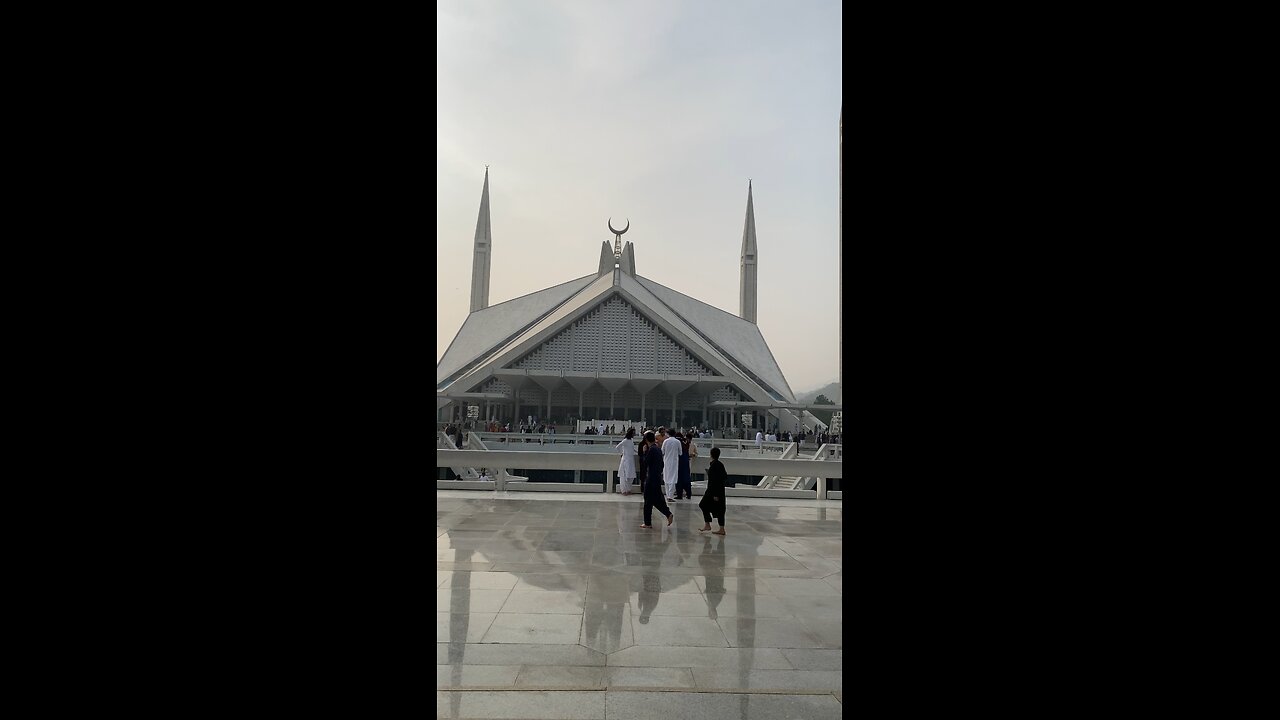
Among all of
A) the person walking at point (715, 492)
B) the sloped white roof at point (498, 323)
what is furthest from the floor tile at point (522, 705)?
the sloped white roof at point (498, 323)

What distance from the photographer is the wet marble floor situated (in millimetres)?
2352

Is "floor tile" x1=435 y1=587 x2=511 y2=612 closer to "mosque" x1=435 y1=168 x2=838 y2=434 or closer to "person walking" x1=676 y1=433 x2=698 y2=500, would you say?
"person walking" x1=676 y1=433 x2=698 y2=500

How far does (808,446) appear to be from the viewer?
61.3 feet

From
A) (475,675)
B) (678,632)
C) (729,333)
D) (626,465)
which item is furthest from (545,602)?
(729,333)

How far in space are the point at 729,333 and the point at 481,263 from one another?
21419 mm

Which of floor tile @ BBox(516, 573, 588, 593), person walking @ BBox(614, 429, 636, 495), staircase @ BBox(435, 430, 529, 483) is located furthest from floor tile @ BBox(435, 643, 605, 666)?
staircase @ BBox(435, 430, 529, 483)

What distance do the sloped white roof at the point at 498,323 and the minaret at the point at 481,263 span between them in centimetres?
656

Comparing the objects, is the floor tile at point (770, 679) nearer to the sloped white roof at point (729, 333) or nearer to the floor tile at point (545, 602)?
the floor tile at point (545, 602)

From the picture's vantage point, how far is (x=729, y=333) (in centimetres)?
3884
